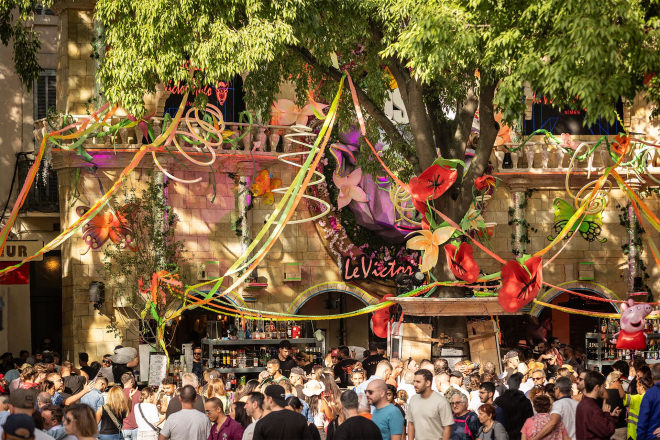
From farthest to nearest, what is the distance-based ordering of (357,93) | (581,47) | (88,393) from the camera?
(357,93) < (88,393) < (581,47)

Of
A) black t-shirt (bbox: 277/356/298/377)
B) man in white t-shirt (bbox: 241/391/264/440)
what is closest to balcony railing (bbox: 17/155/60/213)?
black t-shirt (bbox: 277/356/298/377)

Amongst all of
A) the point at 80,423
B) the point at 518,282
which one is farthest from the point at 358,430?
the point at 518,282

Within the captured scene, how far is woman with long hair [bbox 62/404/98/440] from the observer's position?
28.3 ft

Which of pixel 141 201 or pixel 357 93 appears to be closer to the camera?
pixel 357 93

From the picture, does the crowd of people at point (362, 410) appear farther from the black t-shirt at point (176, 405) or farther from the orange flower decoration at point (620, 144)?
the orange flower decoration at point (620, 144)

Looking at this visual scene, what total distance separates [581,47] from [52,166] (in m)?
14.2

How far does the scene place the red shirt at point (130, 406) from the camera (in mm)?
11844

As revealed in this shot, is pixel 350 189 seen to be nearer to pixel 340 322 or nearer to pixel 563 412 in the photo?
pixel 340 322

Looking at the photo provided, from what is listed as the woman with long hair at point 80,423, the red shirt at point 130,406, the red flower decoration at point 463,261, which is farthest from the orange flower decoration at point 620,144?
the woman with long hair at point 80,423

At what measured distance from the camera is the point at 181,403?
11.2m

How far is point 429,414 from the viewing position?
34.9 feet

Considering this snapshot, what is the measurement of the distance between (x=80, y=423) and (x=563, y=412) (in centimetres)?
480

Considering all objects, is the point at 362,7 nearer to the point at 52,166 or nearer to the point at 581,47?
the point at 581,47

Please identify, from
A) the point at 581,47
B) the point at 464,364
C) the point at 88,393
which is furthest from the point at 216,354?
the point at 581,47
